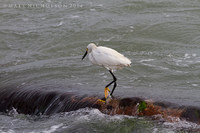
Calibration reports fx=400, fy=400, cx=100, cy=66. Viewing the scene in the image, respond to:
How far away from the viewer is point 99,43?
11977 millimetres

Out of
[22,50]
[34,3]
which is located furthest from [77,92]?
[34,3]

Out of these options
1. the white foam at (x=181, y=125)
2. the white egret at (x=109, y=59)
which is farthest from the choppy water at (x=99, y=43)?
the white egret at (x=109, y=59)

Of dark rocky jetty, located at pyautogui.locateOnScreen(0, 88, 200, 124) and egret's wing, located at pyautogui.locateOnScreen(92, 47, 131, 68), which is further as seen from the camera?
egret's wing, located at pyautogui.locateOnScreen(92, 47, 131, 68)

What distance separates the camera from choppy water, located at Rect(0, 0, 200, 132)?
268 inches

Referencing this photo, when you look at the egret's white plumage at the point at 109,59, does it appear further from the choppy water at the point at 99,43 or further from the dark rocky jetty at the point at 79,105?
the choppy water at the point at 99,43

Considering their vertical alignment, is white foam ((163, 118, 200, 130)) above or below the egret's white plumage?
below

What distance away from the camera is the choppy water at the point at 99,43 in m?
6.82

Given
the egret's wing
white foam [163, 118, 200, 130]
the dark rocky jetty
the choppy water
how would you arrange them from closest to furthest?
white foam [163, 118, 200, 130] < the dark rocky jetty < the egret's wing < the choppy water

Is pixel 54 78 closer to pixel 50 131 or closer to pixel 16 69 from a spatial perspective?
pixel 16 69

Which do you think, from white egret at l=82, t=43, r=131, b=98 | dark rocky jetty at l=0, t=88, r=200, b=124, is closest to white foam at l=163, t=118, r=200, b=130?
dark rocky jetty at l=0, t=88, r=200, b=124

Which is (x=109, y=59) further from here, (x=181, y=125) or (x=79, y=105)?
(x=181, y=125)

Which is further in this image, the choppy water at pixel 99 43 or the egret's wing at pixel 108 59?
the choppy water at pixel 99 43

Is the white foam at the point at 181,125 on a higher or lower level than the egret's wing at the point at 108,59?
lower

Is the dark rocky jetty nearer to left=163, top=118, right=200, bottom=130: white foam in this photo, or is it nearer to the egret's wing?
left=163, top=118, right=200, bottom=130: white foam
